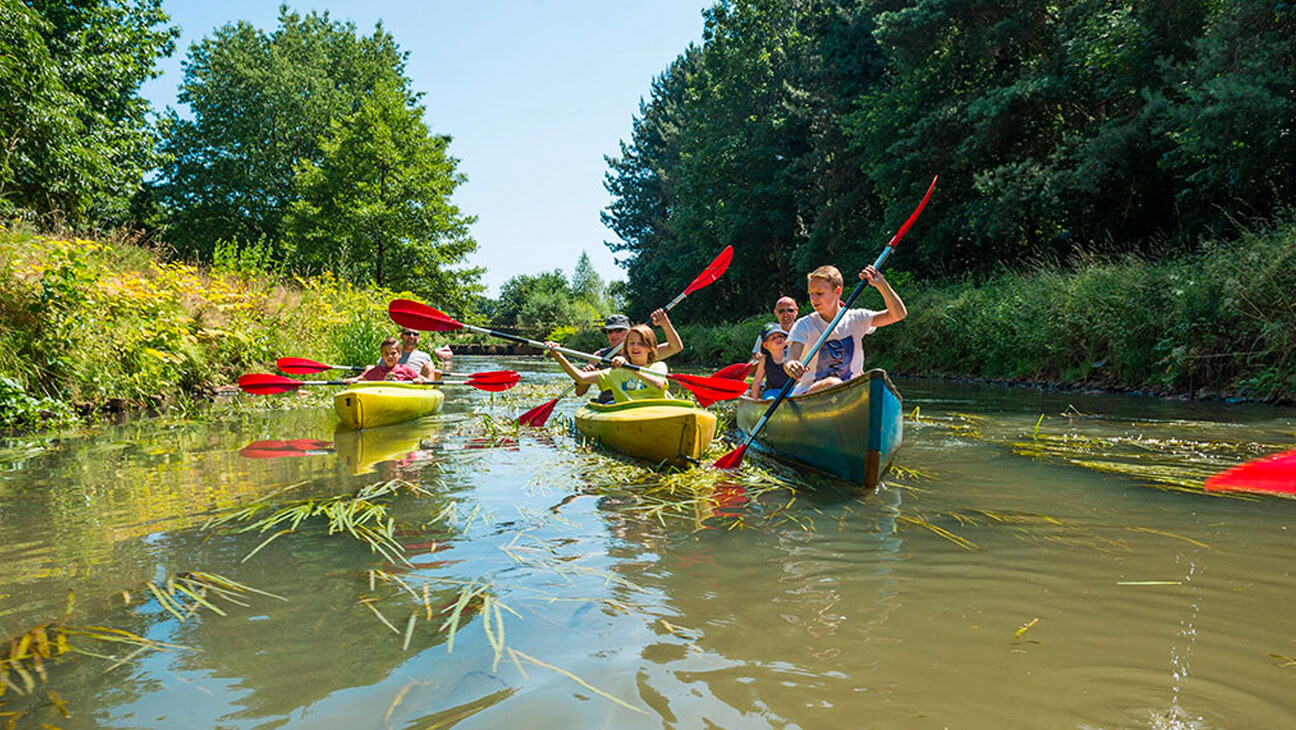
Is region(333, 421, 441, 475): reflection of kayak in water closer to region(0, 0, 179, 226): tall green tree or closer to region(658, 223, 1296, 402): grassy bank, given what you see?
region(0, 0, 179, 226): tall green tree

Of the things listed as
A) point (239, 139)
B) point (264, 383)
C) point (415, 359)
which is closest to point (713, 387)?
point (264, 383)

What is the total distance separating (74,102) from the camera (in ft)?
50.3

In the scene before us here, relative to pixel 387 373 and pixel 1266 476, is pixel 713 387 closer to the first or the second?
pixel 387 373

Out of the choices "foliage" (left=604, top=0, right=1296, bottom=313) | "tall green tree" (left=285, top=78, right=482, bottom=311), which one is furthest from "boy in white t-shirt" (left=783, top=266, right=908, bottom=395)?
"tall green tree" (left=285, top=78, right=482, bottom=311)

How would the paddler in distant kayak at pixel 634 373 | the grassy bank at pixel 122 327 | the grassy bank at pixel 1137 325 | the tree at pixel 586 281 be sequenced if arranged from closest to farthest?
the paddler in distant kayak at pixel 634 373 → the grassy bank at pixel 122 327 → the grassy bank at pixel 1137 325 → the tree at pixel 586 281

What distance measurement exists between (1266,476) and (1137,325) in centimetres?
1285

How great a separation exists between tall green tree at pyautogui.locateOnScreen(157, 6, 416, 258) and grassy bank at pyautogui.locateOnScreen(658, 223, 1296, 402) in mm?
28869

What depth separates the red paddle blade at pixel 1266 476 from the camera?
750 millimetres

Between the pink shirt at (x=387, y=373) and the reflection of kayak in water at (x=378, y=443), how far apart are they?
0.67 metres

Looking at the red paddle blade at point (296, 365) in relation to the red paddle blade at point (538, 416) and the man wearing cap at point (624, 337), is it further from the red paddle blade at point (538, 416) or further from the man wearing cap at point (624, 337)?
the man wearing cap at point (624, 337)

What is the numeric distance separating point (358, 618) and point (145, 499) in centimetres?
288

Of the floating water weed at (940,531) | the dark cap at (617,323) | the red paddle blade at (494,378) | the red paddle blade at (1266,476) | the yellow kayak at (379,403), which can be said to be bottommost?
the floating water weed at (940,531)

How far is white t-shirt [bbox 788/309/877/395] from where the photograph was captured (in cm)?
568

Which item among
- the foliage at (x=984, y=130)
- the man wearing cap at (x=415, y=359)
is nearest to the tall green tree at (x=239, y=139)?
the foliage at (x=984, y=130)
